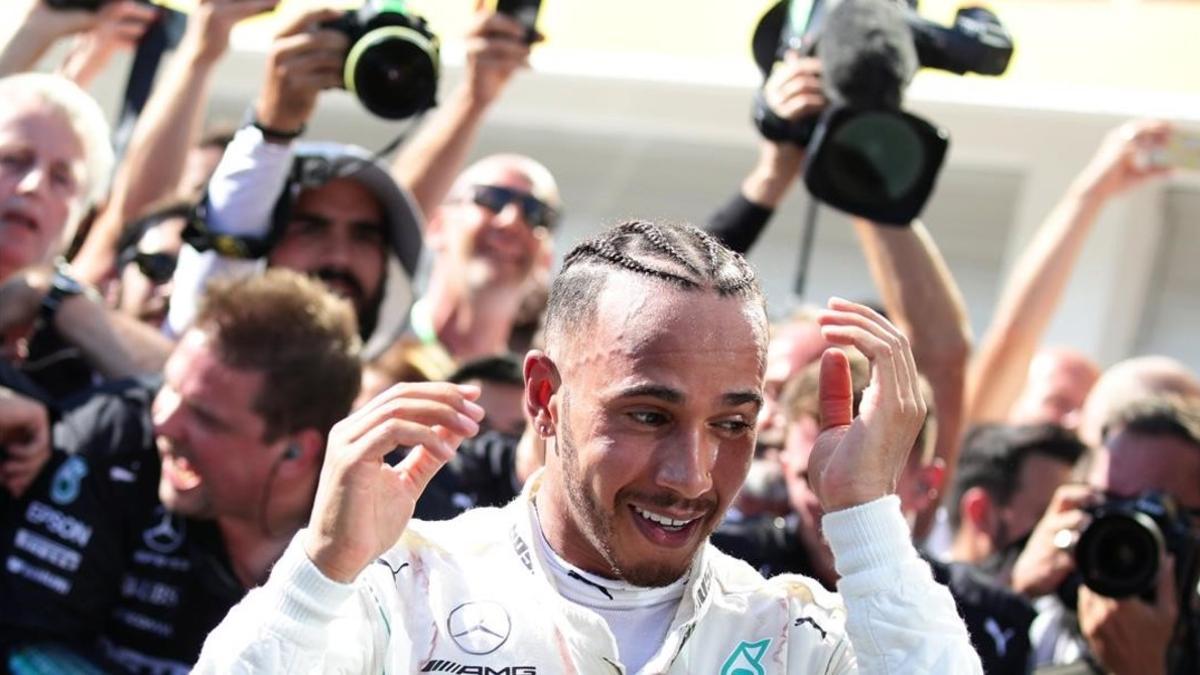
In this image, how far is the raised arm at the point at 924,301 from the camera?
418 centimetres

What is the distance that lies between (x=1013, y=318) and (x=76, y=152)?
2.25 m

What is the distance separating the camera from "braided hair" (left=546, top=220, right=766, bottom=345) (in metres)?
2.25

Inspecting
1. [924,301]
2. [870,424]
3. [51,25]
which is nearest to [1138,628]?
[924,301]

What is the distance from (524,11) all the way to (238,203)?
2.33ft

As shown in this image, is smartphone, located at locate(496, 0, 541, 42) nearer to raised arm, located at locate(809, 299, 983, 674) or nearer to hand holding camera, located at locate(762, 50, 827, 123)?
hand holding camera, located at locate(762, 50, 827, 123)

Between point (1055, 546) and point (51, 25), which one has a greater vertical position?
point (51, 25)

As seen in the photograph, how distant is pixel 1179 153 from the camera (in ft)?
A: 15.3

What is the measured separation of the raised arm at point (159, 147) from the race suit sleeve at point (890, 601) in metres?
2.50

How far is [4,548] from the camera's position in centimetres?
345

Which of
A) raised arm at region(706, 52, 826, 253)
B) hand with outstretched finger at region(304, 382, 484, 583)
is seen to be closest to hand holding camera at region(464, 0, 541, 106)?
raised arm at region(706, 52, 826, 253)

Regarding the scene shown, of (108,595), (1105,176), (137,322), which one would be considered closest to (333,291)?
(137,322)

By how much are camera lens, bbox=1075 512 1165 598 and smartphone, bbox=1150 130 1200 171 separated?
4.24 feet

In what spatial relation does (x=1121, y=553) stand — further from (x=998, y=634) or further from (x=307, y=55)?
(x=307, y=55)

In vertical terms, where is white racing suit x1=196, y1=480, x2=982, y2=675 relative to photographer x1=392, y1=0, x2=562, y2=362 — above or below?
above
